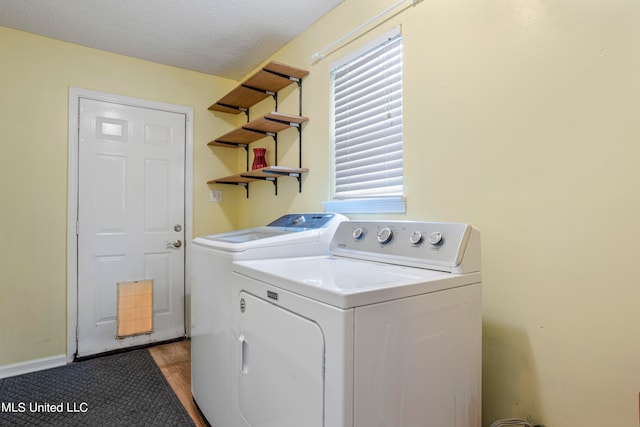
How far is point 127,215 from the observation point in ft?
9.14

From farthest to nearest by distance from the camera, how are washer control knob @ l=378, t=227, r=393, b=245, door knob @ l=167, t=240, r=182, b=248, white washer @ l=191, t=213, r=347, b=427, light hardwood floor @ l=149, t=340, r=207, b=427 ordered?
1. door knob @ l=167, t=240, r=182, b=248
2. light hardwood floor @ l=149, t=340, r=207, b=427
3. white washer @ l=191, t=213, r=347, b=427
4. washer control knob @ l=378, t=227, r=393, b=245

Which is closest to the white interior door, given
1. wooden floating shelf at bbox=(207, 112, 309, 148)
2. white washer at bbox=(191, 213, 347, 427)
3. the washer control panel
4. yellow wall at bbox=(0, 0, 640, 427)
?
wooden floating shelf at bbox=(207, 112, 309, 148)

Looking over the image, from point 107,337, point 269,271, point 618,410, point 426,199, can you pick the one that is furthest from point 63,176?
point 618,410

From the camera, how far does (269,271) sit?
119 cm

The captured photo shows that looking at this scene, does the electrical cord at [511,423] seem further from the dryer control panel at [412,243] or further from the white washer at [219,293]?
the white washer at [219,293]

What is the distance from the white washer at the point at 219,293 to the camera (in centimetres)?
152

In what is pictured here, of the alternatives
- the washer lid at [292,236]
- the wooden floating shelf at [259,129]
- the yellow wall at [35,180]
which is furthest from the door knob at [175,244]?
the washer lid at [292,236]

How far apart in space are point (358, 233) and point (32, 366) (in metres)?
2.55

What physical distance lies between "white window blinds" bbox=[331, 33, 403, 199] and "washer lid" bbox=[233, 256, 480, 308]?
1.93 feet

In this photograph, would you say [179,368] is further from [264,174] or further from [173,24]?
[173,24]

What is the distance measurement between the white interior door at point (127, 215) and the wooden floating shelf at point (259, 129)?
427 millimetres

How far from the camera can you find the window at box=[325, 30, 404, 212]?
1746mm

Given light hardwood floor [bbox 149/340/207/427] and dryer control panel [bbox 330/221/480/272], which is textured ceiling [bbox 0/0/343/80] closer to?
dryer control panel [bbox 330/221/480/272]

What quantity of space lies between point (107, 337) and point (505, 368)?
110 inches
